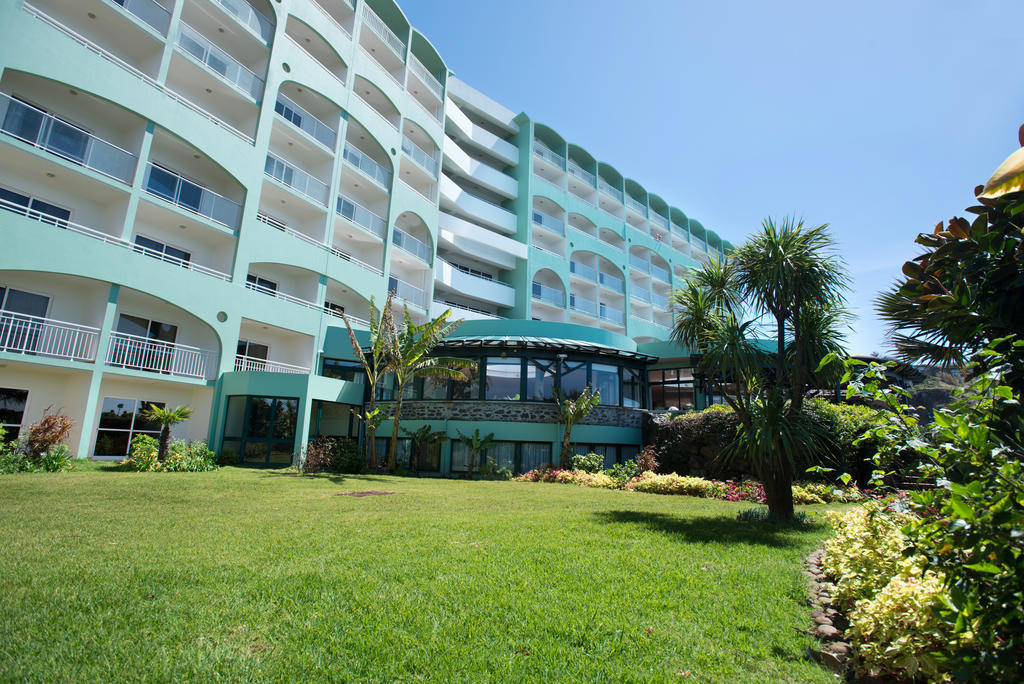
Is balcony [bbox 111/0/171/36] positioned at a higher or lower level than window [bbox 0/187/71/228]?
higher

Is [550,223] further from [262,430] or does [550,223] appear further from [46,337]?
[46,337]

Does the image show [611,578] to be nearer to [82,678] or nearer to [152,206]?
A: [82,678]

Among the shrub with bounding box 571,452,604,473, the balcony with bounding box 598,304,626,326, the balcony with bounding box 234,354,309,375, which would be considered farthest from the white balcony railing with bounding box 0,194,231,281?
the balcony with bounding box 598,304,626,326

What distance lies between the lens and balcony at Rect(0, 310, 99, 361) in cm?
1638

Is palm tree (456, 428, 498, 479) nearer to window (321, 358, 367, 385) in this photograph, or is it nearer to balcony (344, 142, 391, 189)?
window (321, 358, 367, 385)

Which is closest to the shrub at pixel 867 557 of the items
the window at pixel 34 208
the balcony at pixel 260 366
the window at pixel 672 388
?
the balcony at pixel 260 366

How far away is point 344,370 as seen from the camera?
27.3m

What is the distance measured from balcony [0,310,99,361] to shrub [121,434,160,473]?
393 centimetres

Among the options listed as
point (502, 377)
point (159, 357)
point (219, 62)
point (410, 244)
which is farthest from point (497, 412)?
point (219, 62)

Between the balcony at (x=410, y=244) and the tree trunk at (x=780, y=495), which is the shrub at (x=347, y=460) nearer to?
the tree trunk at (x=780, y=495)

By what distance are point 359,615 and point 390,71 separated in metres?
38.3

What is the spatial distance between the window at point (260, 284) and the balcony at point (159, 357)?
13.4ft

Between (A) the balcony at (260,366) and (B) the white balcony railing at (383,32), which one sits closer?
(A) the balcony at (260,366)

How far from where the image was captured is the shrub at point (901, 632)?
3457 mm
